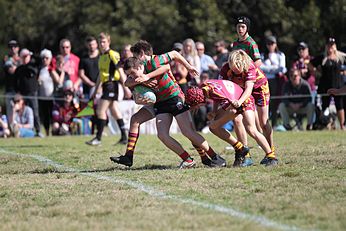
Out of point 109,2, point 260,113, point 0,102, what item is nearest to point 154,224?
point 260,113

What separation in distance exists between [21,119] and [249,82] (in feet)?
35.6

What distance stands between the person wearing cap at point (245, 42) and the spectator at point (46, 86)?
918 cm

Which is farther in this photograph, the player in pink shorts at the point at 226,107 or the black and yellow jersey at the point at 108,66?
the black and yellow jersey at the point at 108,66

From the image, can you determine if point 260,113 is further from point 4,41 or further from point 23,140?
point 4,41

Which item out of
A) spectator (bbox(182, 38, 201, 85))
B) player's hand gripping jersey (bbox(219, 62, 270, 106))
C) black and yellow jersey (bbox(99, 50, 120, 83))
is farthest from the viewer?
spectator (bbox(182, 38, 201, 85))

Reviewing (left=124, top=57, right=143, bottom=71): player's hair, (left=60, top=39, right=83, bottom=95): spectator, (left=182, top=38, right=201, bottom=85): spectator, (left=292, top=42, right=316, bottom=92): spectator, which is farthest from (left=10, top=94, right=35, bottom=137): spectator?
(left=124, top=57, right=143, bottom=71): player's hair

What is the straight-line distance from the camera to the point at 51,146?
15.8 meters

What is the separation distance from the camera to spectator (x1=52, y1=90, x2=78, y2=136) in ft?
66.1

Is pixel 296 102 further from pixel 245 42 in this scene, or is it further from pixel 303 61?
pixel 245 42

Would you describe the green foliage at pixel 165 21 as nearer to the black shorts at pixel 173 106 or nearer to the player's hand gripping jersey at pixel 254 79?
the player's hand gripping jersey at pixel 254 79

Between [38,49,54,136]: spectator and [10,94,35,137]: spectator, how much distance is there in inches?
24.3

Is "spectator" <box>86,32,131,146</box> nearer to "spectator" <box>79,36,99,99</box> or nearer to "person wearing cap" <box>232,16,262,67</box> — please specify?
"spectator" <box>79,36,99,99</box>

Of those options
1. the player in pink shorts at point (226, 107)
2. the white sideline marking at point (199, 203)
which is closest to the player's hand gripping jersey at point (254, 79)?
the player in pink shorts at point (226, 107)

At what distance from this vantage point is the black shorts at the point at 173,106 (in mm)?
10562
